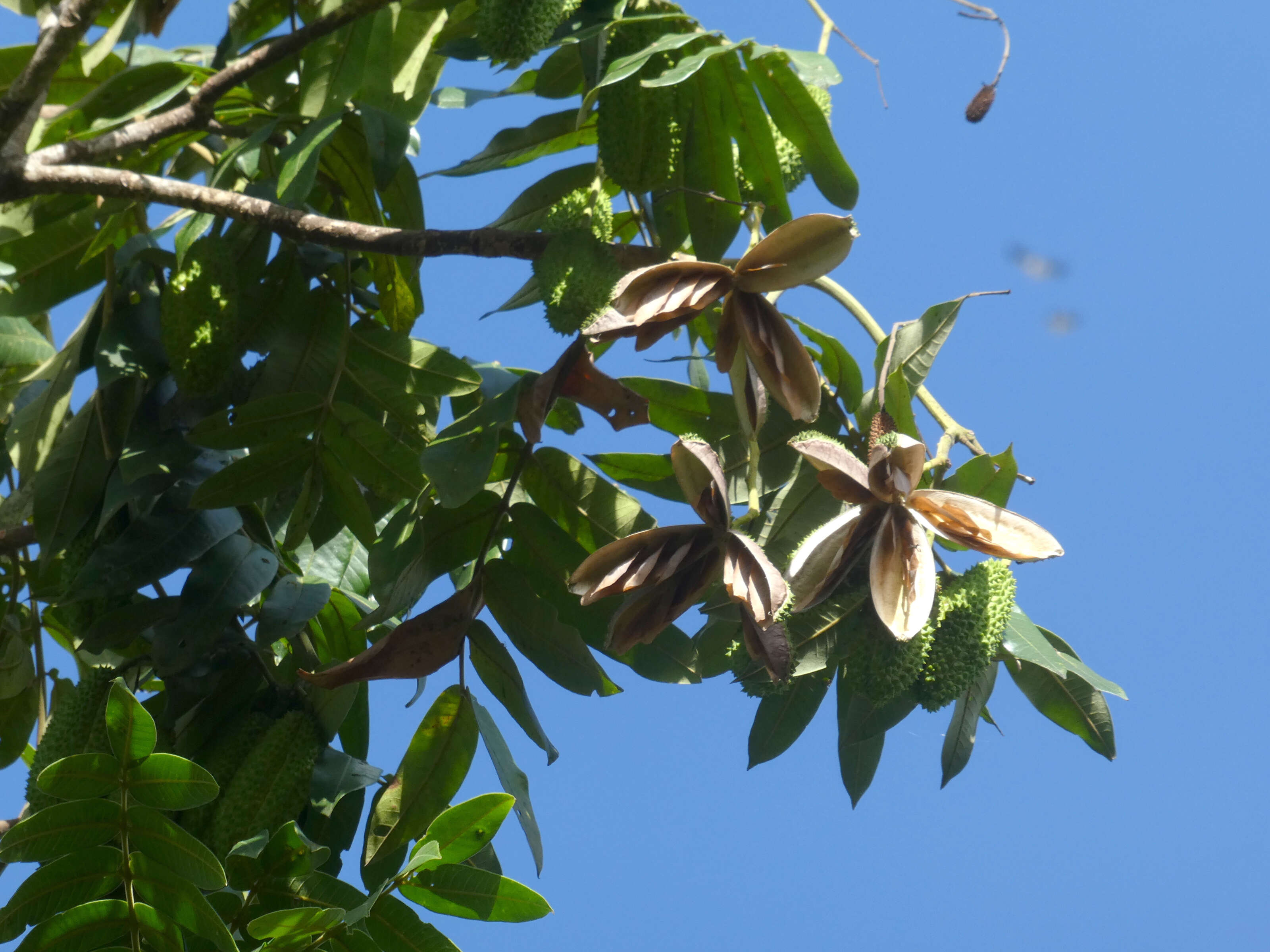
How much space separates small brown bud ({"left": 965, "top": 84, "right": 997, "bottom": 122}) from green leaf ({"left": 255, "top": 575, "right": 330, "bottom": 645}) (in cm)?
78

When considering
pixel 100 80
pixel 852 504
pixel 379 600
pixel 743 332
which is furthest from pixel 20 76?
pixel 852 504

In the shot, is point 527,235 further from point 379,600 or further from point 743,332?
point 379,600

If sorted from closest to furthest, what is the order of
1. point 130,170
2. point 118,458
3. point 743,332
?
1. point 743,332
2. point 118,458
3. point 130,170

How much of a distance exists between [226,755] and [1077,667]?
2.41 ft

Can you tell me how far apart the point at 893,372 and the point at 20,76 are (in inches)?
29.6

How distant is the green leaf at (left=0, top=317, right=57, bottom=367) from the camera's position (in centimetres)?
137

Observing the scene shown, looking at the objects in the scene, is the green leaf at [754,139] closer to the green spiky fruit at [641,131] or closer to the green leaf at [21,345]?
the green spiky fruit at [641,131]

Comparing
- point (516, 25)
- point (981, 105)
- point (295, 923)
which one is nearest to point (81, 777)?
point (295, 923)

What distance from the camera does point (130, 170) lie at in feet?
4.23

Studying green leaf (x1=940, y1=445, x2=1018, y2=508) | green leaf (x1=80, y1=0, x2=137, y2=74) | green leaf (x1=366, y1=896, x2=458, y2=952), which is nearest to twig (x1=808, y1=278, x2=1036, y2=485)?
green leaf (x1=940, y1=445, x2=1018, y2=508)

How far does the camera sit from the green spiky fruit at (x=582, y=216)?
90 cm

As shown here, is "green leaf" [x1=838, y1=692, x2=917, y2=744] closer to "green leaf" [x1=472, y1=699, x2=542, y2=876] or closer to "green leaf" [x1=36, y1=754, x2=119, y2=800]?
"green leaf" [x1=472, y1=699, x2=542, y2=876]

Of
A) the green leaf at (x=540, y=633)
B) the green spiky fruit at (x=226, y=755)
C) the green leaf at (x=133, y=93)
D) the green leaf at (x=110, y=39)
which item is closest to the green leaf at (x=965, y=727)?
the green leaf at (x=540, y=633)

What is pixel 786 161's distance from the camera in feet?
3.25
